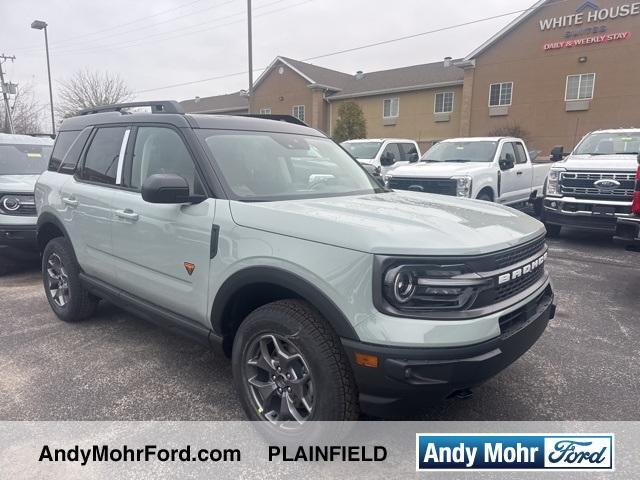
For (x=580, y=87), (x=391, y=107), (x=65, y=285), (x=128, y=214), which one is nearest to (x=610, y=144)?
(x=128, y=214)

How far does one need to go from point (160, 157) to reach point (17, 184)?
161 inches

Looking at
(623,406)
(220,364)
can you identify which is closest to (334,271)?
(220,364)

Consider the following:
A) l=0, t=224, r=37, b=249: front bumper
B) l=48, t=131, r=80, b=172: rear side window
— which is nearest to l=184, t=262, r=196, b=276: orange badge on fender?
l=48, t=131, r=80, b=172: rear side window

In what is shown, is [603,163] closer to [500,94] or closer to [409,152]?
[409,152]

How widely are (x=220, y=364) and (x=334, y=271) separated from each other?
6.13 feet

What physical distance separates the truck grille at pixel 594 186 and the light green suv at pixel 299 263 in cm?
537

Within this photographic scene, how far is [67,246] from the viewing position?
4.28 metres

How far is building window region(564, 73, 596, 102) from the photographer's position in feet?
77.9

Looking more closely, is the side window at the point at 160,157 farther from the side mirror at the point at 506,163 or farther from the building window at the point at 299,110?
the building window at the point at 299,110

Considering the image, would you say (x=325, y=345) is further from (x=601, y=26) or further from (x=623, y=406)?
(x=601, y=26)

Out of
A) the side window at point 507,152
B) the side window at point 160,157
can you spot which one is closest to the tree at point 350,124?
the side window at point 507,152

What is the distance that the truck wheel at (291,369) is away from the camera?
89.6 inches

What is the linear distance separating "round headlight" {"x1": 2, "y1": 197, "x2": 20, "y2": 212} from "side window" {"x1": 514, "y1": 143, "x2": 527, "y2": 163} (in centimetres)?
928

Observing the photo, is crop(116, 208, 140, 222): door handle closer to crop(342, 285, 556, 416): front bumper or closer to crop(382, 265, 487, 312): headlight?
crop(342, 285, 556, 416): front bumper
